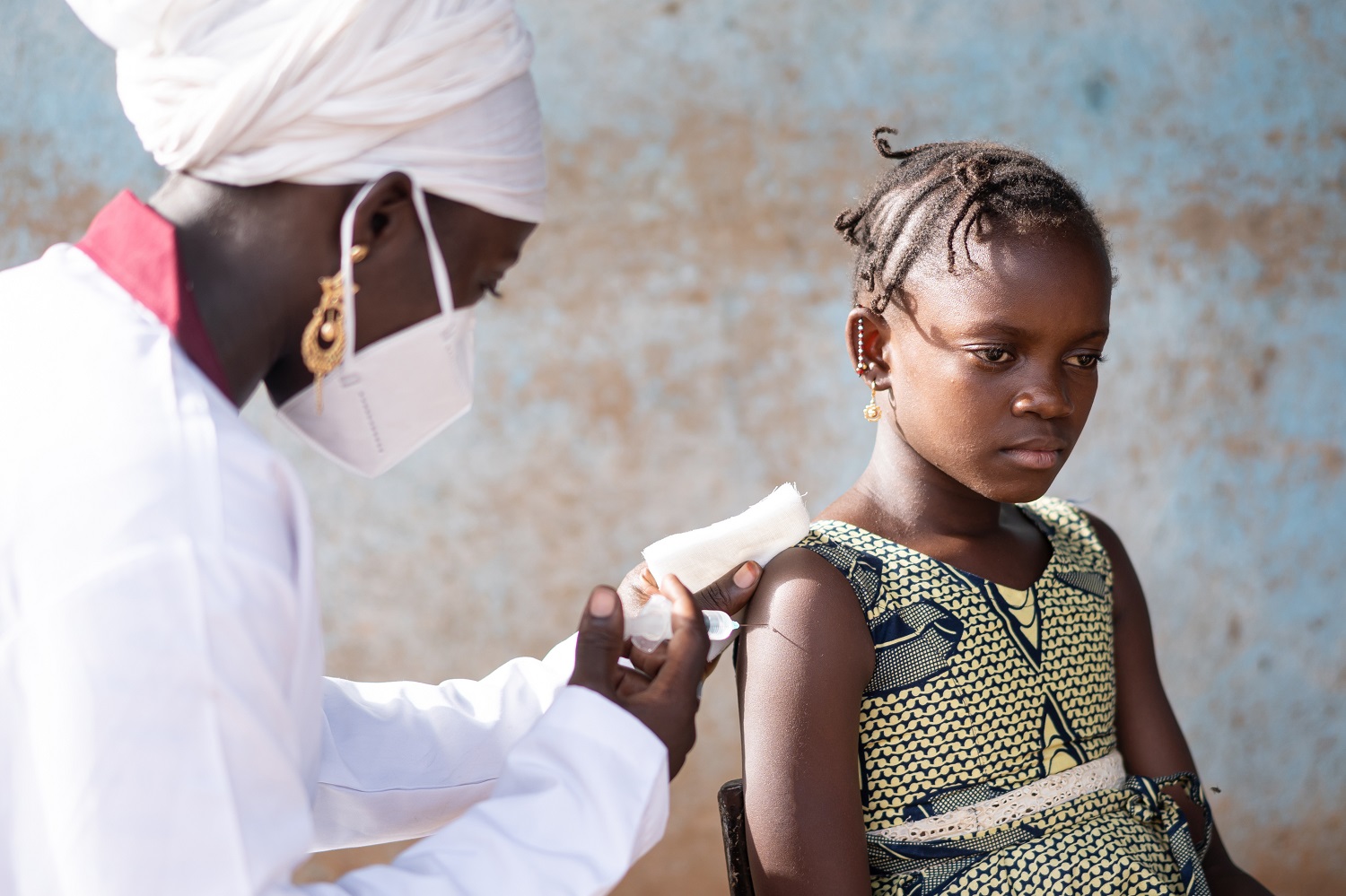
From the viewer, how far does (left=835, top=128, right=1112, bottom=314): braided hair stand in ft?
5.71

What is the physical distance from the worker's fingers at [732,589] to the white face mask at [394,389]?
0.45 metres

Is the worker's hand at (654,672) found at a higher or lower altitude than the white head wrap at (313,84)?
lower

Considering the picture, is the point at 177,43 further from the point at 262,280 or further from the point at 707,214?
the point at 707,214

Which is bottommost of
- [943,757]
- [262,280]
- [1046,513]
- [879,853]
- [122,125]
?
[879,853]

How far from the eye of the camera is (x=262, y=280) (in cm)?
124

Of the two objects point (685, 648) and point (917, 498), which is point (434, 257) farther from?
point (917, 498)

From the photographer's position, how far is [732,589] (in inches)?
67.1

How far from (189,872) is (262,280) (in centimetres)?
56

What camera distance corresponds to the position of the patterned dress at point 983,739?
167 cm

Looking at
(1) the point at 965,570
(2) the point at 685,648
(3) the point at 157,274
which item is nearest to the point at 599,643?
(2) the point at 685,648

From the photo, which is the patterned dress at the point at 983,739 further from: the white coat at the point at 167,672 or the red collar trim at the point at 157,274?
the red collar trim at the point at 157,274

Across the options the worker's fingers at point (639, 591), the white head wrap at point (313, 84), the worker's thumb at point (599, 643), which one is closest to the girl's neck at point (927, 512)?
the worker's fingers at point (639, 591)

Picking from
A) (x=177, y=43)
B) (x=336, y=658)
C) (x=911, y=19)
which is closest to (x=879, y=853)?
(x=177, y=43)

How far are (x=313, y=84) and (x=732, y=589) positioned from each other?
0.85 m
